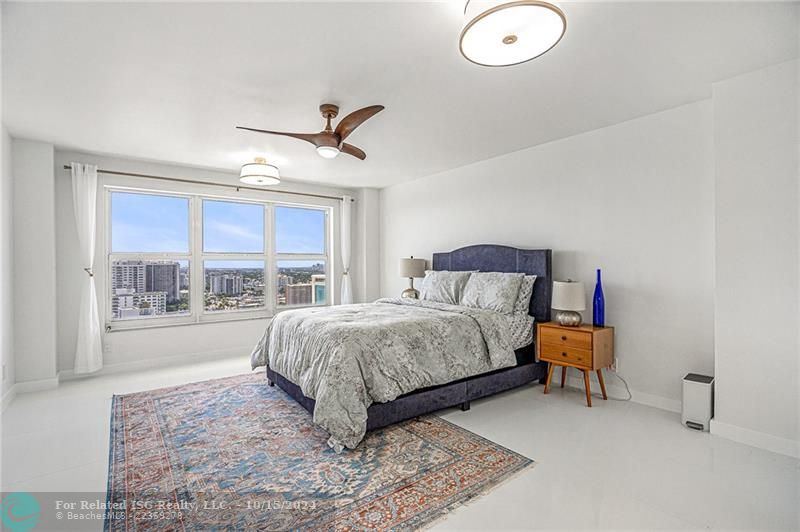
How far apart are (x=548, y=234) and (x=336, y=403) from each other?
9.31 feet

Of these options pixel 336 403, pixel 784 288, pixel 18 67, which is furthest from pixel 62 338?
pixel 784 288

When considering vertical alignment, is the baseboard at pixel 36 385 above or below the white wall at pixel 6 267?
below

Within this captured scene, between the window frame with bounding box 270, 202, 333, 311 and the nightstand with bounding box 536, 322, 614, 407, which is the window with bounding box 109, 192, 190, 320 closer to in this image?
the window frame with bounding box 270, 202, 333, 311

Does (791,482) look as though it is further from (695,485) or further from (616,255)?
(616,255)

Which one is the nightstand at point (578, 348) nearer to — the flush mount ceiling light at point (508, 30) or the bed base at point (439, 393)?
the bed base at point (439, 393)

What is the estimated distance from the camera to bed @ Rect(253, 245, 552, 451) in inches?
110

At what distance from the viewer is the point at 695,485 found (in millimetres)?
2133

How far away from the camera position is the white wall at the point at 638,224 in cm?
313

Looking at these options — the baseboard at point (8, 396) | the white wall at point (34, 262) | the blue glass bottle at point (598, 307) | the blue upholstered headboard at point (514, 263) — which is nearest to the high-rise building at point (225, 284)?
the white wall at point (34, 262)

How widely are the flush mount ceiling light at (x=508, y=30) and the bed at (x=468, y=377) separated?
1955mm

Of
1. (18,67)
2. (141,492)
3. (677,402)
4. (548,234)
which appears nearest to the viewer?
(141,492)

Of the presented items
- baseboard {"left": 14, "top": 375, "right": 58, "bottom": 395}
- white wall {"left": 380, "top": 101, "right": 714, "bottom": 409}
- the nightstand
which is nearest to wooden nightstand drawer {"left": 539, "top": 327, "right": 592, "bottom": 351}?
the nightstand

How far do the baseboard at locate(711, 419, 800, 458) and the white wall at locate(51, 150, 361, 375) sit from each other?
204 inches

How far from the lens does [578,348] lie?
337cm
